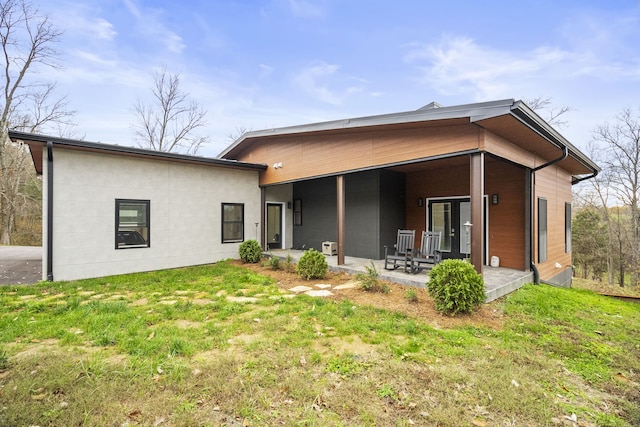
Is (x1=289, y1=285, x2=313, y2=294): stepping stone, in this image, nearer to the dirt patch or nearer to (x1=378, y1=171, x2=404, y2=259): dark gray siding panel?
the dirt patch

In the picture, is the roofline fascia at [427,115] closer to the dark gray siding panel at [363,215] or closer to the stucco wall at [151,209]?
the dark gray siding panel at [363,215]

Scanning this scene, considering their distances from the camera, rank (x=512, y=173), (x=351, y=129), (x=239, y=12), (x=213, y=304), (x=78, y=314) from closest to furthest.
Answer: (x=78, y=314)
(x=213, y=304)
(x=351, y=129)
(x=512, y=173)
(x=239, y=12)

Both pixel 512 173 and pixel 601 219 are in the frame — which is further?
pixel 601 219

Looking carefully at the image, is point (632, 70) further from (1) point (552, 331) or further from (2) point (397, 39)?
(1) point (552, 331)

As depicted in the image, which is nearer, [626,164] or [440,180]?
[440,180]

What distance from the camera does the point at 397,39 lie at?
469 inches

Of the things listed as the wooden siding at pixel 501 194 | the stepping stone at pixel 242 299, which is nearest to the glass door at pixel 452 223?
the wooden siding at pixel 501 194

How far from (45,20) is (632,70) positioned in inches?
1017

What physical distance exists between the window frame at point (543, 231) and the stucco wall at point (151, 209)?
841 cm

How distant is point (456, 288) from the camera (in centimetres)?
417

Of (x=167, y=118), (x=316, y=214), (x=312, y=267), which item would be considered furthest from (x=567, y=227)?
(x=167, y=118)

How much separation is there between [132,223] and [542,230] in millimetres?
10875

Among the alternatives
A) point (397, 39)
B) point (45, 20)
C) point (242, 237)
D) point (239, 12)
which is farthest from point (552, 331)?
point (45, 20)

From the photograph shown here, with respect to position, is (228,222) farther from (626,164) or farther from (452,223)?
(626,164)
